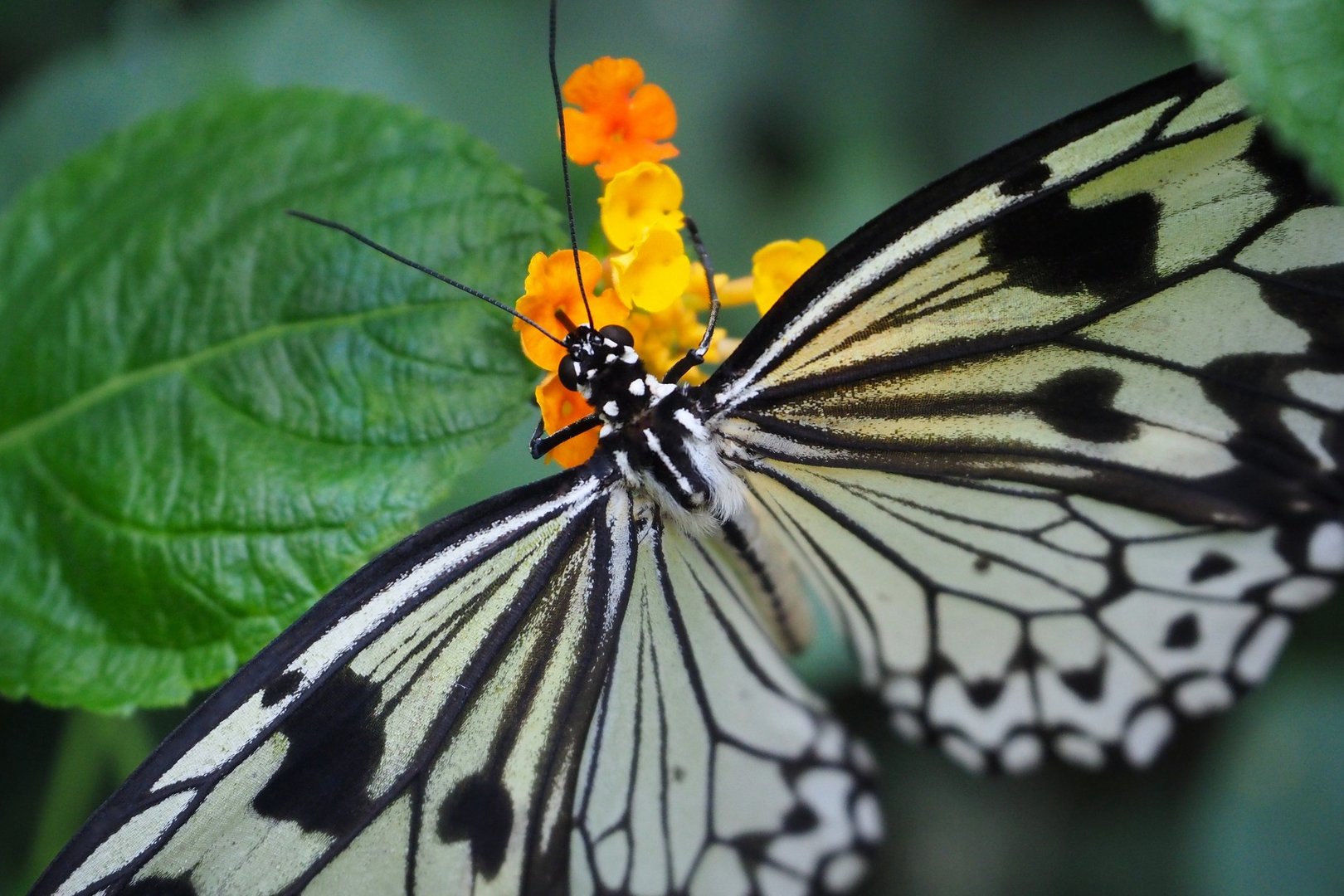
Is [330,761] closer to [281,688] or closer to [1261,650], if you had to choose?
[281,688]

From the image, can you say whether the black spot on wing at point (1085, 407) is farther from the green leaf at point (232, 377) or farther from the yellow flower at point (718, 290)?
the green leaf at point (232, 377)

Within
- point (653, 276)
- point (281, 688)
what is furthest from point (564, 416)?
point (281, 688)

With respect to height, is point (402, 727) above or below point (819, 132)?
below

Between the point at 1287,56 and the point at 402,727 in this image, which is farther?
the point at 402,727

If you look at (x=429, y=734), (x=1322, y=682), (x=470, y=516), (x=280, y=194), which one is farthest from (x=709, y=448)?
(x=1322, y=682)

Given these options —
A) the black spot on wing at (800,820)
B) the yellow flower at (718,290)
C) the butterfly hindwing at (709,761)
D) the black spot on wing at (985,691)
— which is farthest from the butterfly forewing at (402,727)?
the black spot on wing at (985,691)

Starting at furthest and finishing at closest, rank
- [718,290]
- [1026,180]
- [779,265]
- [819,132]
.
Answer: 1. [819,132]
2. [718,290]
3. [779,265]
4. [1026,180]

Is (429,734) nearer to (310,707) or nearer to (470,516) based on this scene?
(310,707)

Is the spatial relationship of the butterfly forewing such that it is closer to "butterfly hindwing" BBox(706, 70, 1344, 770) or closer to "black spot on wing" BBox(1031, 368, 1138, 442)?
"butterfly hindwing" BBox(706, 70, 1344, 770)
